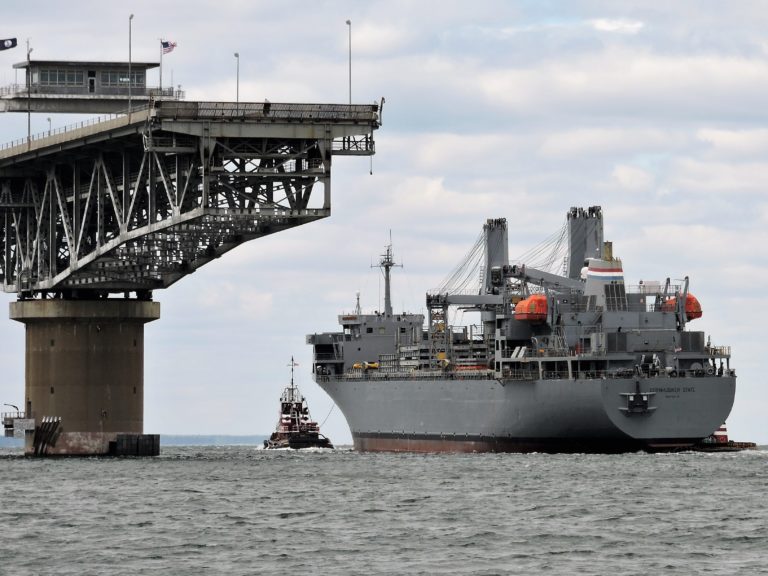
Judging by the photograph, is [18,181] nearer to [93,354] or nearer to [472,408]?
[93,354]

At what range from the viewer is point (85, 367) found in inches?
3442

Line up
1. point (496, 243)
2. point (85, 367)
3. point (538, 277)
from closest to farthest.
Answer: point (85, 367) → point (538, 277) → point (496, 243)

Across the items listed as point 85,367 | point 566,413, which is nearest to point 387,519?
point 85,367

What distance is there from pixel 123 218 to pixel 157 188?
2.08m

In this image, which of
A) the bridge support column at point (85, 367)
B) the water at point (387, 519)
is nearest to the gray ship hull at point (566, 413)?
the water at point (387, 519)

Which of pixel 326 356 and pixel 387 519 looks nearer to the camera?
pixel 387 519

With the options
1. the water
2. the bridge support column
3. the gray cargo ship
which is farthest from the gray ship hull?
the bridge support column

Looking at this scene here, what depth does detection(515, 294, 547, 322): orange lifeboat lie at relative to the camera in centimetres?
9706

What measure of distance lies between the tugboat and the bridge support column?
37.8 meters

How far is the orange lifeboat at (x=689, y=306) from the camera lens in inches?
3856

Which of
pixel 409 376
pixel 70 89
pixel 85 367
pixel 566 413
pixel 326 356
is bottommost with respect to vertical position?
pixel 566 413

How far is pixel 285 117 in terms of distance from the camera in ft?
234

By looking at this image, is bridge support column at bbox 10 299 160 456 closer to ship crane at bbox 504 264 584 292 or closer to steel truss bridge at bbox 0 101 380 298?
steel truss bridge at bbox 0 101 380 298

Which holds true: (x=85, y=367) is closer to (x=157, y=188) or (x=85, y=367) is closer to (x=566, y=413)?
(x=157, y=188)
